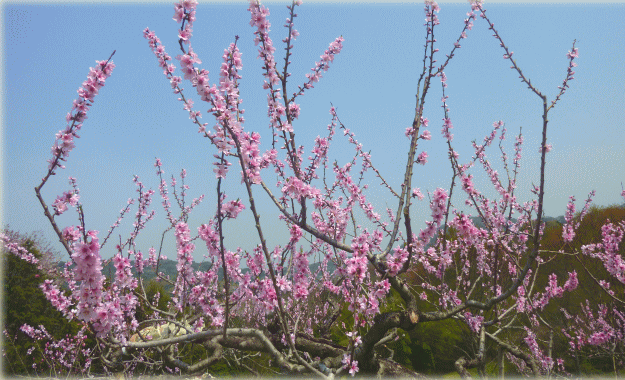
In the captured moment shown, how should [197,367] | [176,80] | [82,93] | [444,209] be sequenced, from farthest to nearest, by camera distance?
[197,367]
[444,209]
[176,80]
[82,93]

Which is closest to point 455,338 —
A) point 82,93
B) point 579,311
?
point 579,311

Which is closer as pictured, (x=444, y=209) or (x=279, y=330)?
(x=444, y=209)

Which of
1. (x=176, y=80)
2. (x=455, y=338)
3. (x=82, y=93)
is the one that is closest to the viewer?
(x=82, y=93)

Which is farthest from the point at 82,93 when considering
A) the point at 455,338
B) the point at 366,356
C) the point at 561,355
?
the point at 561,355

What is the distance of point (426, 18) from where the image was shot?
9.48ft

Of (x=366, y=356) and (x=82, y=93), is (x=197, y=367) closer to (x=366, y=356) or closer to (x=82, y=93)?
(x=366, y=356)

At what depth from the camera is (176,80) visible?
7.43 ft

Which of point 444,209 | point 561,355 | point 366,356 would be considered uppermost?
point 444,209

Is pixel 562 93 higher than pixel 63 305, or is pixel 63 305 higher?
pixel 562 93

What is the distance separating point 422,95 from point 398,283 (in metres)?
1.70

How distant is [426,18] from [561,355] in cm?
1179

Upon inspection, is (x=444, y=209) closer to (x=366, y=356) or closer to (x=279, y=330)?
(x=366, y=356)

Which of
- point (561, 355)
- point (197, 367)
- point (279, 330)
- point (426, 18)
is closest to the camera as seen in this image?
point (426, 18)

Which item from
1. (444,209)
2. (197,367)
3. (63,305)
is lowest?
(197,367)
